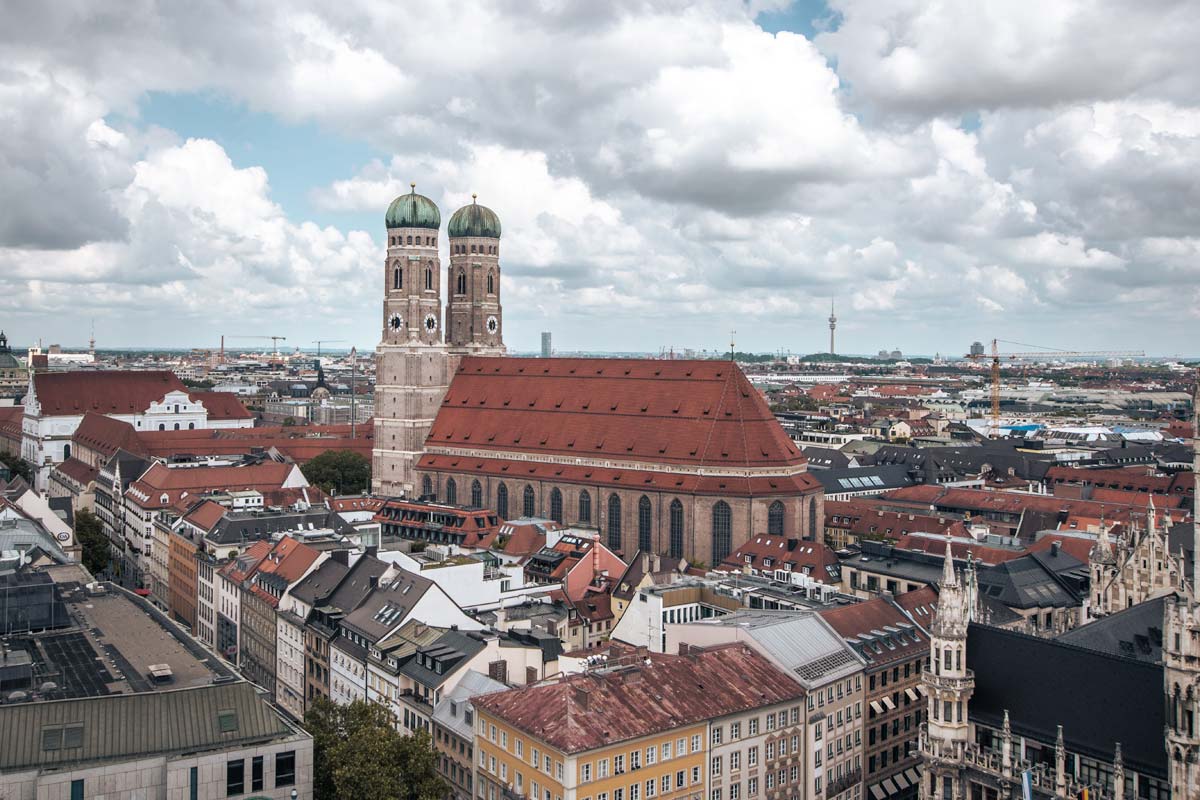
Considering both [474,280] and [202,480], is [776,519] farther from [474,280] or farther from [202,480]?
[202,480]

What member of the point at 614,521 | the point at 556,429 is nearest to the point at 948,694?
the point at 614,521

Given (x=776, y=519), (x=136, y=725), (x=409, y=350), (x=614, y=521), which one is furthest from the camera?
(x=409, y=350)

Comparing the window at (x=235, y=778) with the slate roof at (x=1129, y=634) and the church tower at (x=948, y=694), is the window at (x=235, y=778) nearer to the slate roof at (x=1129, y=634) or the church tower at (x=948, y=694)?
the church tower at (x=948, y=694)

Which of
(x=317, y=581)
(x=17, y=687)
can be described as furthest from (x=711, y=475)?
(x=17, y=687)

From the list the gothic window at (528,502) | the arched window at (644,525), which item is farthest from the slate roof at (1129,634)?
the gothic window at (528,502)

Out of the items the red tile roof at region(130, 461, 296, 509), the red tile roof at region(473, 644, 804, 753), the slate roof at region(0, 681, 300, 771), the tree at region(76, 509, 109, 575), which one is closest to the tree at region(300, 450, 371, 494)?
the red tile roof at region(130, 461, 296, 509)

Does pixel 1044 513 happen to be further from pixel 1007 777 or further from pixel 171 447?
pixel 171 447
